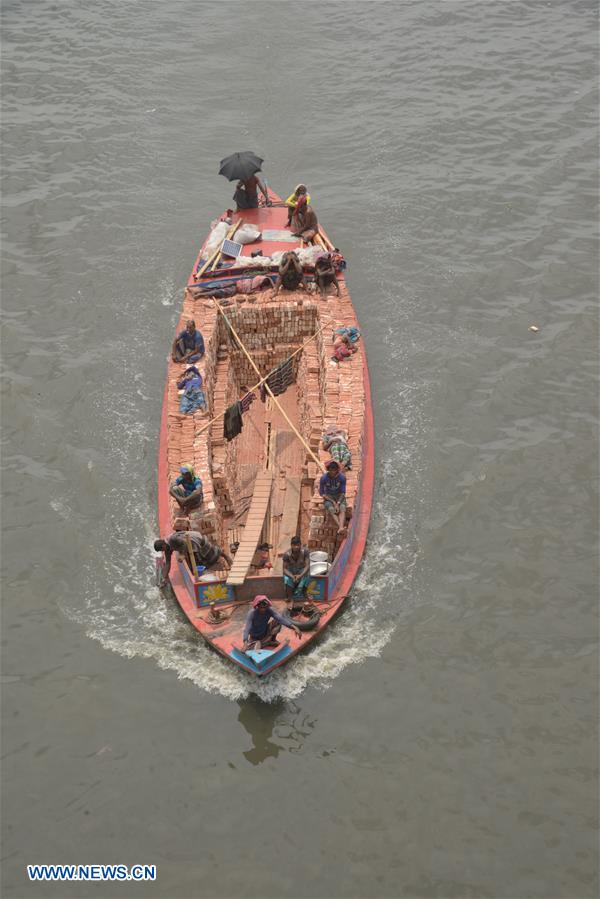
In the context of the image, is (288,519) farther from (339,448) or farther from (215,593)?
(215,593)

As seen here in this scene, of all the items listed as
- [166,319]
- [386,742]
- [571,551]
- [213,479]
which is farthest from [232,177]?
[386,742]

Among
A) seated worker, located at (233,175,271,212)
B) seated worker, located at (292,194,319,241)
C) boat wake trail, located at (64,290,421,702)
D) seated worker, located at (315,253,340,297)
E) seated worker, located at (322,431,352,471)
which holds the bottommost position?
boat wake trail, located at (64,290,421,702)

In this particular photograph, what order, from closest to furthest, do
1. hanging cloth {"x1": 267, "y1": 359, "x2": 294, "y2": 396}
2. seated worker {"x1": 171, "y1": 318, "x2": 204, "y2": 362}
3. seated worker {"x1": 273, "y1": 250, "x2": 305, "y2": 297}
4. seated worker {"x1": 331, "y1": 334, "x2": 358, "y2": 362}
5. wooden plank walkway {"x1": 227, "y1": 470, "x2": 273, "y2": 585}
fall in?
wooden plank walkway {"x1": 227, "y1": 470, "x2": 273, "y2": 585}, seated worker {"x1": 171, "y1": 318, "x2": 204, "y2": 362}, seated worker {"x1": 331, "y1": 334, "x2": 358, "y2": 362}, hanging cloth {"x1": 267, "y1": 359, "x2": 294, "y2": 396}, seated worker {"x1": 273, "y1": 250, "x2": 305, "y2": 297}

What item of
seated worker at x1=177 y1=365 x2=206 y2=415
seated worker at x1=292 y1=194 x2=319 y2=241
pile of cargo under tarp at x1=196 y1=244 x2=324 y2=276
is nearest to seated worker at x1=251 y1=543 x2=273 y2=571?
seated worker at x1=177 y1=365 x2=206 y2=415

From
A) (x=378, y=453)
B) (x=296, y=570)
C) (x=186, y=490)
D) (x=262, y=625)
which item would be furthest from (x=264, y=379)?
(x=262, y=625)

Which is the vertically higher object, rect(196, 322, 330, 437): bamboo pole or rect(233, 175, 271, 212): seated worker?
rect(233, 175, 271, 212): seated worker

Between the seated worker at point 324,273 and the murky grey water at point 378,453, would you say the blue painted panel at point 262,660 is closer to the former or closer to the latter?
the murky grey water at point 378,453

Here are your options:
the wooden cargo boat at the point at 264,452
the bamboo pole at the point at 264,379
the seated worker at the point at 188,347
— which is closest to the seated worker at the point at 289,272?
the wooden cargo boat at the point at 264,452

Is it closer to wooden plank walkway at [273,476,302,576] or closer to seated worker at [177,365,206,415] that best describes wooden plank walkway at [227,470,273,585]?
wooden plank walkway at [273,476,302,576]
